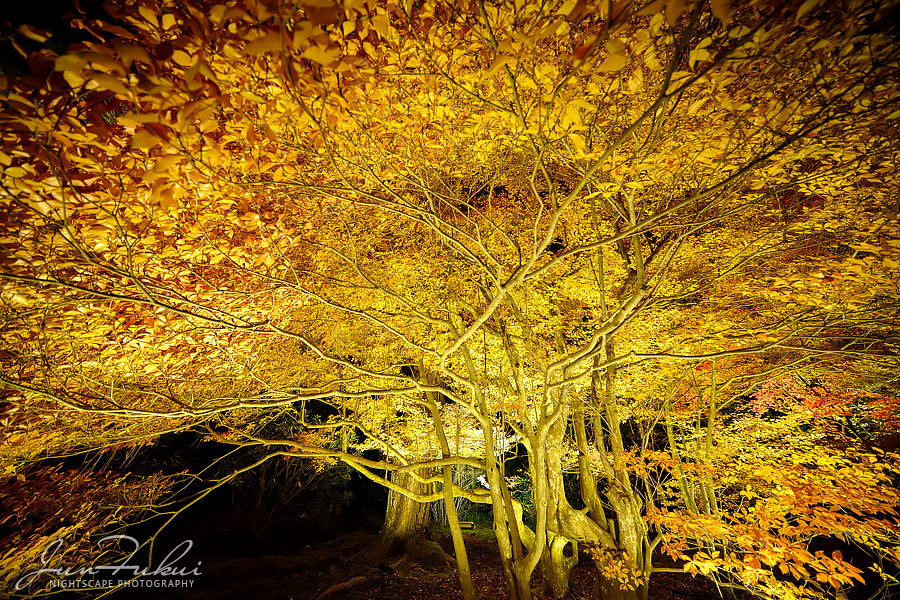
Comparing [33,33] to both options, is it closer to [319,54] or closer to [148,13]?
[148,13]

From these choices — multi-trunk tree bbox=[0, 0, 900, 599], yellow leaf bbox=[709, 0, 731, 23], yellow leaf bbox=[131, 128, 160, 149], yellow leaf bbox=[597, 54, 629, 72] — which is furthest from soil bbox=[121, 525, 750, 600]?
yellow leaf bbox=[131, 128, 160, 149]

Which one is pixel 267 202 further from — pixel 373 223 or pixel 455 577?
pixel 455 577

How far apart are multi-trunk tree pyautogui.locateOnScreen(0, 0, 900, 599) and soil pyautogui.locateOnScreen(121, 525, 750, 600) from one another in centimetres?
359

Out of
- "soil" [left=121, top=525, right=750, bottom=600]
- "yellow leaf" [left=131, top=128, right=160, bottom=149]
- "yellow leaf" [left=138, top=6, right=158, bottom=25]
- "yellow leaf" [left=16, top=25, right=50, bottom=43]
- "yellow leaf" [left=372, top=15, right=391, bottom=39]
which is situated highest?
"yellow leaf" [left=138, top=6, right=158, bottom=25]

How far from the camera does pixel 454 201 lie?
4750 mm

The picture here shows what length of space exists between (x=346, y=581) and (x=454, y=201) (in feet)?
34.4

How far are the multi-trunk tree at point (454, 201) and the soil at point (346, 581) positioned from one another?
3594 mm

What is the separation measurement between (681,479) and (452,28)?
28.2 ft

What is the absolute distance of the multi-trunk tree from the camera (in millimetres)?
2166

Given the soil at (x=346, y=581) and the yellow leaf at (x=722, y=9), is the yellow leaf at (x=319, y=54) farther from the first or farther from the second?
the soil at (x=346, y=581)

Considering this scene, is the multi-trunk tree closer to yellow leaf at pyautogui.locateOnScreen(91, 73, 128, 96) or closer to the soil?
yellow leaf at pyautogui.locateOnScreen(91, 73, 128, 96)

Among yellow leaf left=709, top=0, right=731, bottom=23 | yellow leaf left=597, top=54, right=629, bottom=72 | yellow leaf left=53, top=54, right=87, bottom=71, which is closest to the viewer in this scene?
yellow leaf left=53, top=54, right=87, bottom=71

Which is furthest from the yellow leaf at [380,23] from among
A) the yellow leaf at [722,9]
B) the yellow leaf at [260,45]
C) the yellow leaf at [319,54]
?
the yellow leaf at [722,9]

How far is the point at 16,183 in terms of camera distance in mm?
2176
